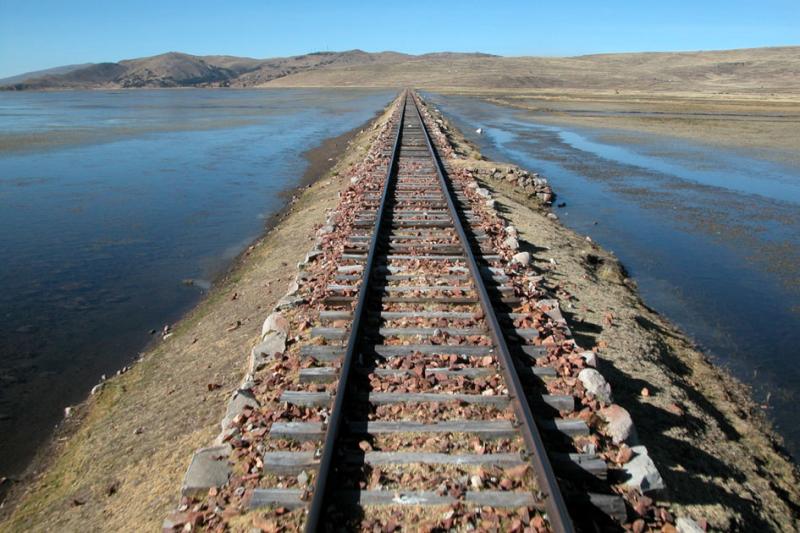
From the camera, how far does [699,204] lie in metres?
17.9

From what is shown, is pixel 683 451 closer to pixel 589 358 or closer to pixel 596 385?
pixel 596 385

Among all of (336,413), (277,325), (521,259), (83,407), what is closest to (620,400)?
(336,413)

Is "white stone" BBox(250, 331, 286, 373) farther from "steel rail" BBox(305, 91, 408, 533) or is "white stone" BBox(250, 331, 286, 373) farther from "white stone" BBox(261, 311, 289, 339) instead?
"steel rail" BBox(305, 91, 408, 533)

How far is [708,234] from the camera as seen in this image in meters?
14.6

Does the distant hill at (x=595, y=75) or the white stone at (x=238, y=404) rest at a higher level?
the distant hill at (x=595, y=75)

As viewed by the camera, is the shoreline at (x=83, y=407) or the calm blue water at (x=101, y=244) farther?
the calm blue water at (x=101, y=244)

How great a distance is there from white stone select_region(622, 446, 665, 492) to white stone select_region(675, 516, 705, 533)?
0.29 m

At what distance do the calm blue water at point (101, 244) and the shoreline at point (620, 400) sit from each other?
0.78 metres

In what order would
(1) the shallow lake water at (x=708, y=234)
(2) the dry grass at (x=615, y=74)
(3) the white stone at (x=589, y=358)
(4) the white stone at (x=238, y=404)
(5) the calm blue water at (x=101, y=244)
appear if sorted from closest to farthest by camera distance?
(4) the white stone at (x=238, y=404) → (3) the white stone at (x=589, y=358) → (5) the calm blue water at (x=101, y=244) → (1) the shallow lake water at (x=708, y=234) → (2) the dry grass at (x=615, y=74)

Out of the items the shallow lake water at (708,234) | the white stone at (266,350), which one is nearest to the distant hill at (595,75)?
the shallow lake water at (708,234)

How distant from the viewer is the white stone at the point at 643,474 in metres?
4.12

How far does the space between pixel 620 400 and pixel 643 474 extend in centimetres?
159

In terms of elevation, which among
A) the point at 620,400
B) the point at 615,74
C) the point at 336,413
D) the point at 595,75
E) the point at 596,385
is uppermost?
the point at 615,74

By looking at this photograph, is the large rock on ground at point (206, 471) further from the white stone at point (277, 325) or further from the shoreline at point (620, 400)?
the white stone at point (277, 325)
